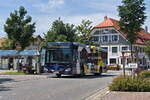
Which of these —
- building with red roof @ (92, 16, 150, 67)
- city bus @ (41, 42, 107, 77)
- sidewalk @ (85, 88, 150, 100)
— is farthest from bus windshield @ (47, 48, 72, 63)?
building with red roof @ (92, 16, 150, 67)

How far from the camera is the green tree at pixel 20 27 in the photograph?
133ft

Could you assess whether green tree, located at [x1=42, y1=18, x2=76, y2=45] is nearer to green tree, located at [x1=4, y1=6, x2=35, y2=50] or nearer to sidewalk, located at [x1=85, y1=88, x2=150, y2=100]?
green tree, located at [x1=4, y1=6, x2=35, y2=50]

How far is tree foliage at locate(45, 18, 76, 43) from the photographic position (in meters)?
61.2

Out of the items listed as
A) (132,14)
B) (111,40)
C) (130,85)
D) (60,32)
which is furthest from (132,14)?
(111,40)

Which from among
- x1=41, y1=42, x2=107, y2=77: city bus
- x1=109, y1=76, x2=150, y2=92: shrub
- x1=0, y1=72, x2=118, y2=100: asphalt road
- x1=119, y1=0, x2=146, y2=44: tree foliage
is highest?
x1=119, y1=0, x2=146, y2=44: tree foliage

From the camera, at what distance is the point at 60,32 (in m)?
61.9

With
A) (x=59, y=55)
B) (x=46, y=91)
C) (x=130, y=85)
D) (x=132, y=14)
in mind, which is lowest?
(x=46, y=91)

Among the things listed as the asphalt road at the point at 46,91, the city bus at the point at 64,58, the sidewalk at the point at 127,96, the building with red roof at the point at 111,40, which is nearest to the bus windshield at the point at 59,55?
the city bus at the point at 64,58

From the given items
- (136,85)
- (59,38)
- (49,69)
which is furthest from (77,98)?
(59,38)

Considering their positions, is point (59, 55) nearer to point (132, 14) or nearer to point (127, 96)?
point (132, 14)

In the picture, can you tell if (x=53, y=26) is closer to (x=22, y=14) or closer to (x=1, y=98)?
(x=22, y=14)

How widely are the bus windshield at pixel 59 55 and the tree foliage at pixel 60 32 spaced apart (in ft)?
97.5

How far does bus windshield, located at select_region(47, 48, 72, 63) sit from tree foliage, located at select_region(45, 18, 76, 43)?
97.5ft

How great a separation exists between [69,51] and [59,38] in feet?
94.5
